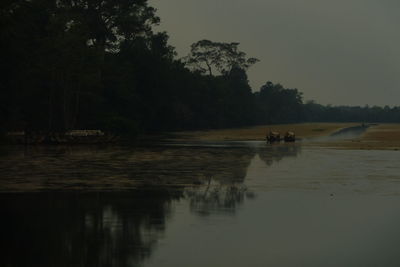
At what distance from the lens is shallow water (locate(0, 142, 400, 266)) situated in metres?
10.9

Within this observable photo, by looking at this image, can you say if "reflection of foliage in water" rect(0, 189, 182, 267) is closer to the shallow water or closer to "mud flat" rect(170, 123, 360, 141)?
the shallow water

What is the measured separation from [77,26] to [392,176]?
50827mm

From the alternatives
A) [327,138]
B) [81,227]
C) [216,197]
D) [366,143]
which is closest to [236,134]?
[327,138]

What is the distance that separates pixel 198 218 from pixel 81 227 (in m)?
3.08

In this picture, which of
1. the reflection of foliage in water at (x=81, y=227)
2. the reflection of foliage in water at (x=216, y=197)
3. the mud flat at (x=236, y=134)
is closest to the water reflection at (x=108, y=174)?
the reflection of foliage in water at (x=216, y=197)

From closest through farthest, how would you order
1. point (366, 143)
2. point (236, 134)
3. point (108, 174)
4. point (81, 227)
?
point (81, 227), point (108, 174), point (366, 143), point (236, 134)

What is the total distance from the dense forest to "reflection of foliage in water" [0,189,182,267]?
98.1ft

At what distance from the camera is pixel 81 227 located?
44.2ft

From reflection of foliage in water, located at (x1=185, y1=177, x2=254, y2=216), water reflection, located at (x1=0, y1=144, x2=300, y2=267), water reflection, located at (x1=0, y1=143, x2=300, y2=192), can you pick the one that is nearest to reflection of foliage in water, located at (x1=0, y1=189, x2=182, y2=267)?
water reflection, located at (x1=0, y1=144, x2=300, y2=267)

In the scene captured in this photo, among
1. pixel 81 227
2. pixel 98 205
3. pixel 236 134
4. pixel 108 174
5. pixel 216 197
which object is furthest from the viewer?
pixel 236 134

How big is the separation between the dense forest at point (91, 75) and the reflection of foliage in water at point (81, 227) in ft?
98.1

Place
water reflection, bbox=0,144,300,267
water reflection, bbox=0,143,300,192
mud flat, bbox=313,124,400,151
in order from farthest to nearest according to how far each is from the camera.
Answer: mud flat, bbox=313,124,400,151 < water reflection, bbox=0,143,300,192 < water reflection, bbox=0,144,300,267

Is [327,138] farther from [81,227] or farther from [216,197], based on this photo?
[81,227]

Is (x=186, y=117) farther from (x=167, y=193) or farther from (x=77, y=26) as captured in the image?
(x=167, y=193)
